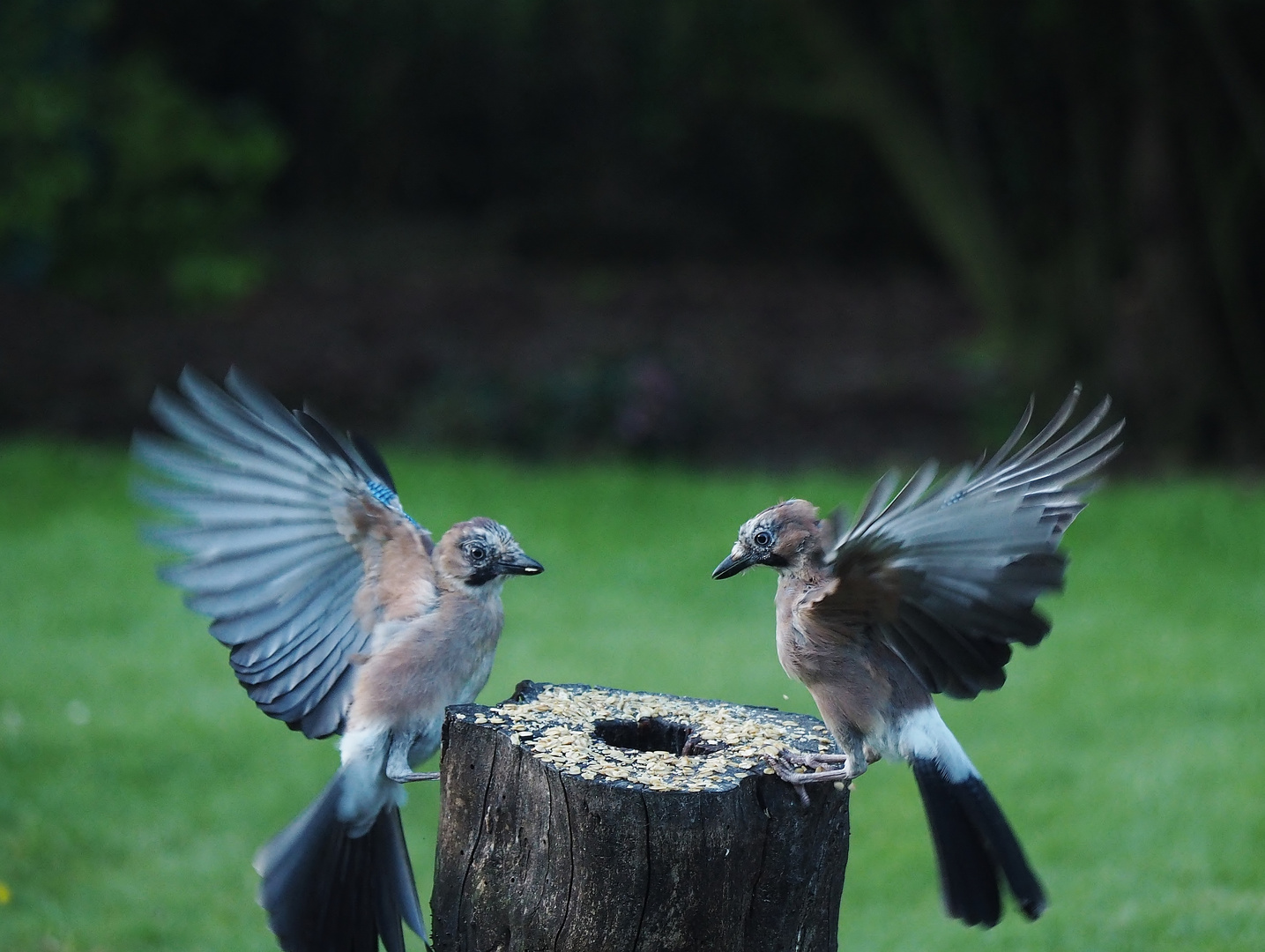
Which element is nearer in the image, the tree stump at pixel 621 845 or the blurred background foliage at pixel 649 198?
the tree stump at pixel 621 845

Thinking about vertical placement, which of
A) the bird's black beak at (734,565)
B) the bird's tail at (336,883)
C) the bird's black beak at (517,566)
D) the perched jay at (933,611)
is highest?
the bird's black beak at (517,566)

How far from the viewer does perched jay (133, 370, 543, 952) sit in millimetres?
3611

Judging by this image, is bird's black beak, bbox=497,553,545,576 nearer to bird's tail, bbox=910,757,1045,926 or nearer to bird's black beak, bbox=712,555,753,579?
bird's black beak, bbox=712,555,753,579

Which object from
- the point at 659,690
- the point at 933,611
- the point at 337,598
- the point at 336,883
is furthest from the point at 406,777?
the point at 659,690

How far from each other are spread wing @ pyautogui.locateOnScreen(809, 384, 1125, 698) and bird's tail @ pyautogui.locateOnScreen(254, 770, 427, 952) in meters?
1.21

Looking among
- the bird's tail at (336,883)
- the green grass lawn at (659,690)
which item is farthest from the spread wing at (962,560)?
the green grass lawn at (659,690)

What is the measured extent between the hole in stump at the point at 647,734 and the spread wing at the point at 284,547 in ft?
1.96

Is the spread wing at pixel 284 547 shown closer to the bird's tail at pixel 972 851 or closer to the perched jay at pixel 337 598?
the perched jay at pixel 337 598

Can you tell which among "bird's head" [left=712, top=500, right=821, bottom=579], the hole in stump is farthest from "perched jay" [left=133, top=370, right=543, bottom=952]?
"bird's head" [left=712, top=500, right=821, bottom=579]

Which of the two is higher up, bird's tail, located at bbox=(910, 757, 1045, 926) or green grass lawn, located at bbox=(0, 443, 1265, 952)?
green grass lawn, located at bbox=(0, 443, 1265, 952)

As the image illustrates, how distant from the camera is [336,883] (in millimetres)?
3523

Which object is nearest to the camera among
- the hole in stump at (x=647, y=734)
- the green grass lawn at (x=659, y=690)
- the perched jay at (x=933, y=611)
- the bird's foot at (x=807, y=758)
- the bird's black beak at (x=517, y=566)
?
the perched jay at (x=933, y=611)

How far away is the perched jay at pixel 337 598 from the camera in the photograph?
11.8 ft

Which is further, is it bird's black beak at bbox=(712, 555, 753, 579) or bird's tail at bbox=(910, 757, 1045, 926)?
bird's black beak at bbox=(712, 555, 753, 579)
